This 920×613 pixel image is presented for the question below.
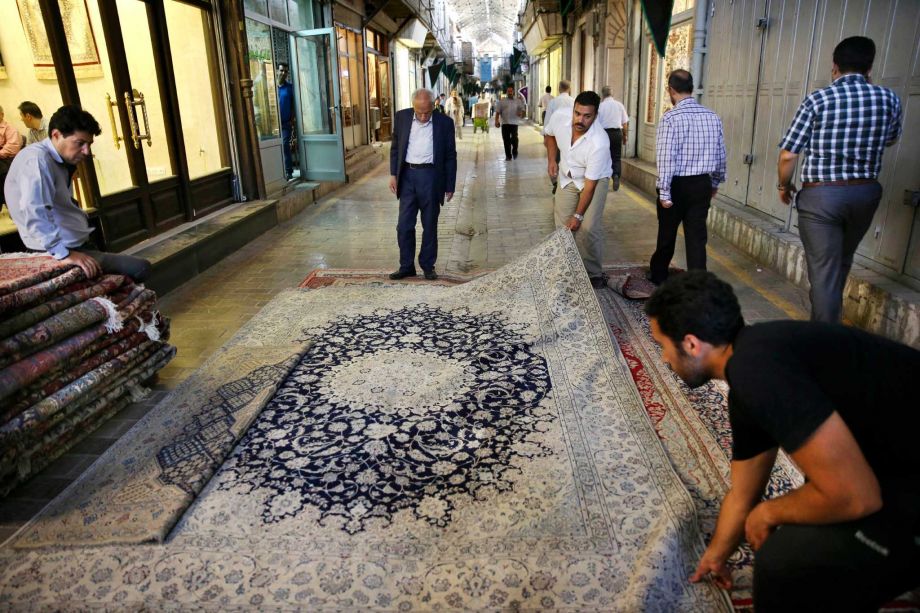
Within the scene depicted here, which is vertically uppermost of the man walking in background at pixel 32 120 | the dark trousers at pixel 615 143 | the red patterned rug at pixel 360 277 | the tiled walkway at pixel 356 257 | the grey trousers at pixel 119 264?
the man walking in background at pixel 32 120

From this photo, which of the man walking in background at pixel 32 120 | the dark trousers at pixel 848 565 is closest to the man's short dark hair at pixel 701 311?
the dark trousers at pixel 848 565

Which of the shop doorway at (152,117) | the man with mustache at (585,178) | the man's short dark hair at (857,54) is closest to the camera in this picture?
the man's short dark hair at (857,54)

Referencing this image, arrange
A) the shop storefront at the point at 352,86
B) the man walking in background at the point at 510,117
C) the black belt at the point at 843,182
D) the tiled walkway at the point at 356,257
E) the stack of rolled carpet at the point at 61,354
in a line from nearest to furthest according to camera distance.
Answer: the stack of rolled carpet at the point at 61,354 → the tiled walkway at the point at 356,257 → the black belt at the point at 843,182 → the shop storefront at the point at 352,86 → the man walking in background at the point at 510,117

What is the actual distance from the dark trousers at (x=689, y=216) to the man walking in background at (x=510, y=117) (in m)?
9.79

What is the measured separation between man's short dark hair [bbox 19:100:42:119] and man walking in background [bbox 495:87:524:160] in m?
10.3

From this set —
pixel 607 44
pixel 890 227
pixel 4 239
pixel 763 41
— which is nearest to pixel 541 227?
pixel 763 41

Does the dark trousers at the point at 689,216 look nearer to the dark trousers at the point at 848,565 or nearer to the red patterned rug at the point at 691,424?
the red patterned rug at the point at 691,424

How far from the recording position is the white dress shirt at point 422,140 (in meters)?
5.65

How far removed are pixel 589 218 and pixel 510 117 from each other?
400 inches

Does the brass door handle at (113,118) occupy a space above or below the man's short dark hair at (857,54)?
below

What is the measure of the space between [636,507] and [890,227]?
3476 mm

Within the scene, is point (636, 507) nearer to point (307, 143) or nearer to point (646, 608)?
point (646, 608)

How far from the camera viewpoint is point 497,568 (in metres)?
2.20

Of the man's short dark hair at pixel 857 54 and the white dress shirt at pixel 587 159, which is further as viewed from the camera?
the white dress shirt at pixel 587 159
